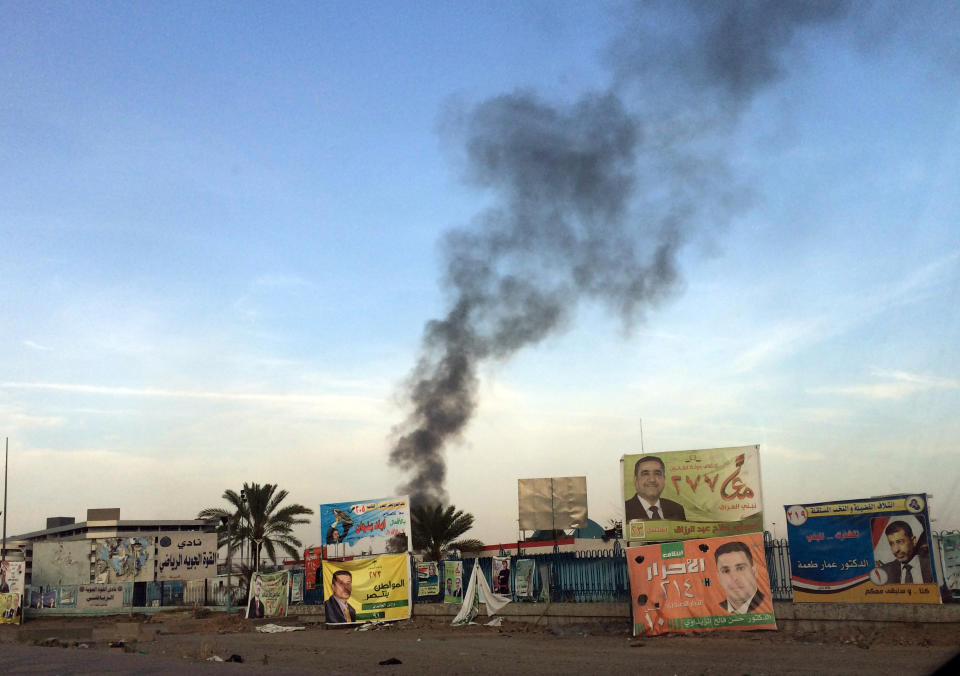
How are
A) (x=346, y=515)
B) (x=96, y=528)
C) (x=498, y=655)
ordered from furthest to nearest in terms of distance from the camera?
(x=96, y=528), (x=346, y=515), (x=498, y=655)

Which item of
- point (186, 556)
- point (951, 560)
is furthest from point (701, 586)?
point (186, 556)

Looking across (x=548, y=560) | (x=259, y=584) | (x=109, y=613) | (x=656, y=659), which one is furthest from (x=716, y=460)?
(x=109, y=613)

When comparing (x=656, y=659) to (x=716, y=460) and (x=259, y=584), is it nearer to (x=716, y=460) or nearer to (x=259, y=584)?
(x=716, y=460)

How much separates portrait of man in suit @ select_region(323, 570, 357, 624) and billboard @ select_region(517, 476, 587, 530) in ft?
26.1

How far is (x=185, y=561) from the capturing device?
5572 centimetres

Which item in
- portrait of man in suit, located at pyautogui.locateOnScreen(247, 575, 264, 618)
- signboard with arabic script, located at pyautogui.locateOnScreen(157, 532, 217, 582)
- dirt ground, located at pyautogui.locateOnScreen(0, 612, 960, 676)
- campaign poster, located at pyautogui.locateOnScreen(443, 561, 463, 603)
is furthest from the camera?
signboard with arabic script, located at pyautogui.locateOnScreen(157, 532, 217, 582)

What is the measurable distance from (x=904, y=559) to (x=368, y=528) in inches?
772

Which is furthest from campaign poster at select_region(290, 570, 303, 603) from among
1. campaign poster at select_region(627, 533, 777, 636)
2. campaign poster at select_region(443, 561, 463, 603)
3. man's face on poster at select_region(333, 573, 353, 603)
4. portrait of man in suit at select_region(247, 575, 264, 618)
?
campaign poster at select_region(627, 533, 777, 636)

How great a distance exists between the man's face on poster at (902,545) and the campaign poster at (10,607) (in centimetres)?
4128

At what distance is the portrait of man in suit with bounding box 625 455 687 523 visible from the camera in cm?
2992

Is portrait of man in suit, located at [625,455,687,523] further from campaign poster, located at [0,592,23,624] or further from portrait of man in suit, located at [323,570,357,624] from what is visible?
campaign poster, located at [0,592,23,624]

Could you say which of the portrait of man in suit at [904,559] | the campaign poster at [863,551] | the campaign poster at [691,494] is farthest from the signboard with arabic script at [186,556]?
the portrait of man in suit at [904,559]

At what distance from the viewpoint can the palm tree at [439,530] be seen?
168 ft

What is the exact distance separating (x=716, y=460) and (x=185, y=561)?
130 feet
